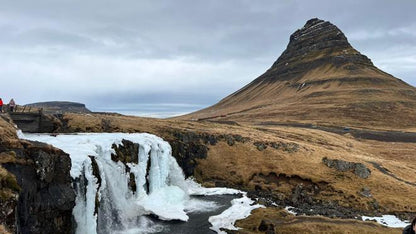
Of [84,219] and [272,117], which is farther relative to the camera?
[272,117]

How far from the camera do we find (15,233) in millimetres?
22109

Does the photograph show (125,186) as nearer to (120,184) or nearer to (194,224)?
(120,184)

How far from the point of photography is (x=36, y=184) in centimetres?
2766

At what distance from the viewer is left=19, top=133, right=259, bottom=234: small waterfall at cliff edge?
113 feet

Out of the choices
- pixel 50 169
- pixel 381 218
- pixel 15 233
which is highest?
pixel 50 169

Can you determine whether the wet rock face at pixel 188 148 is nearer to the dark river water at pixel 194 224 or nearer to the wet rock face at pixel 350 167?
the dark river water at pixel 194 224

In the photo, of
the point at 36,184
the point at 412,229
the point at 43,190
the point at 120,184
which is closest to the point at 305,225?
the point at 120,184

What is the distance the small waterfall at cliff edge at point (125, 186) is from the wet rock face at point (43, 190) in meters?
2.12

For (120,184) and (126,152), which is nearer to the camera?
(120,184)

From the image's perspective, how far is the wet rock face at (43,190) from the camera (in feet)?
85.3

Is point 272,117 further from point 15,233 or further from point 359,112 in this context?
point 15,233

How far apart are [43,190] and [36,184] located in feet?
3.12

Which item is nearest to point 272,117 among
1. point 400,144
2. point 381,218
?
point 400,144

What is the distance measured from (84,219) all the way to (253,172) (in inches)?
1570
